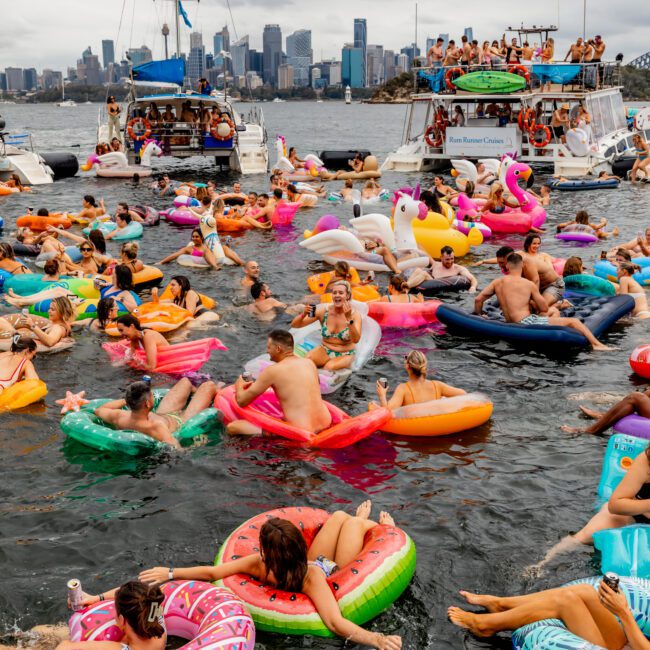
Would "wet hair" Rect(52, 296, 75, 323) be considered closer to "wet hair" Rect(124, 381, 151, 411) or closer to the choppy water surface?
the choppy water surface

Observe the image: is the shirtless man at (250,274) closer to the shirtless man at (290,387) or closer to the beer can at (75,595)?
the shirtless man at (290,387)

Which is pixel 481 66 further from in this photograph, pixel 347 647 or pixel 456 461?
pixel 347 647

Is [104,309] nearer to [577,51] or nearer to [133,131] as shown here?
[133,131]

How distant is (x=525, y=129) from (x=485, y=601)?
25721mm

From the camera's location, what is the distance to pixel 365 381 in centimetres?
981

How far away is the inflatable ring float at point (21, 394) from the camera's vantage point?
8.70 meters

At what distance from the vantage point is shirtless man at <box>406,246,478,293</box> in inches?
516

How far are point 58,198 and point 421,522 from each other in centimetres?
2123

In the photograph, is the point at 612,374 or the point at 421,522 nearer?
the point at 421,522

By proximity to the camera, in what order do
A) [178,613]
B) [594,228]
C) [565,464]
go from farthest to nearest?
[594,228] < [565,464] < [178,613]

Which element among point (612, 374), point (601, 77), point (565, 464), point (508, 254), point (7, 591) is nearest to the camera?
point (7, 591)

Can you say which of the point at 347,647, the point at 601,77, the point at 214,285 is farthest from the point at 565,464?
the point at 601,77

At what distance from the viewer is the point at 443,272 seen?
13.3 m

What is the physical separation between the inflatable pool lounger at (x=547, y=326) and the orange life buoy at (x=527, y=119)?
18.3 m
